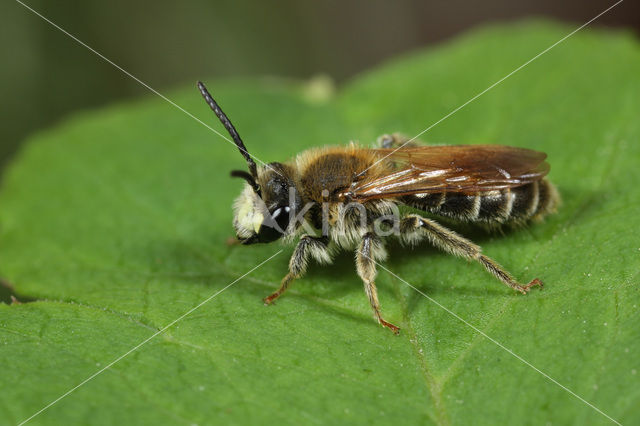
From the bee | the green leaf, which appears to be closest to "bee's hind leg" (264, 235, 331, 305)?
the bee

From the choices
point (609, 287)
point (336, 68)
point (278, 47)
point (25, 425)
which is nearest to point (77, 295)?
point (25, 425)

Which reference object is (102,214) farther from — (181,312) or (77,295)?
(181,312)

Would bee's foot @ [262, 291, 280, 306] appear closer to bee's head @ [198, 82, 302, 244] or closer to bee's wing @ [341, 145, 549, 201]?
bee's head @ [198, 82, 302, 244]

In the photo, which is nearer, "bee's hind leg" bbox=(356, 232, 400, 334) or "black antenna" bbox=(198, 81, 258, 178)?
"bee's hind leg" bbox=(356, 232, 400, 334)

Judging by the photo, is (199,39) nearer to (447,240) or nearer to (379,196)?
(379,196)

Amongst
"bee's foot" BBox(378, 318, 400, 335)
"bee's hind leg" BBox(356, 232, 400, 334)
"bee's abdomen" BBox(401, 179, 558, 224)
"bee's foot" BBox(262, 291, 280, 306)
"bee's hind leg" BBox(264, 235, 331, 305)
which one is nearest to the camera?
"bee's foot" BBox(378, 318, 400, 335)

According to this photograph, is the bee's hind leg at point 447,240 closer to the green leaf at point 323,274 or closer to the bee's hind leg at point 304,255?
the green leaf at point 323,274
